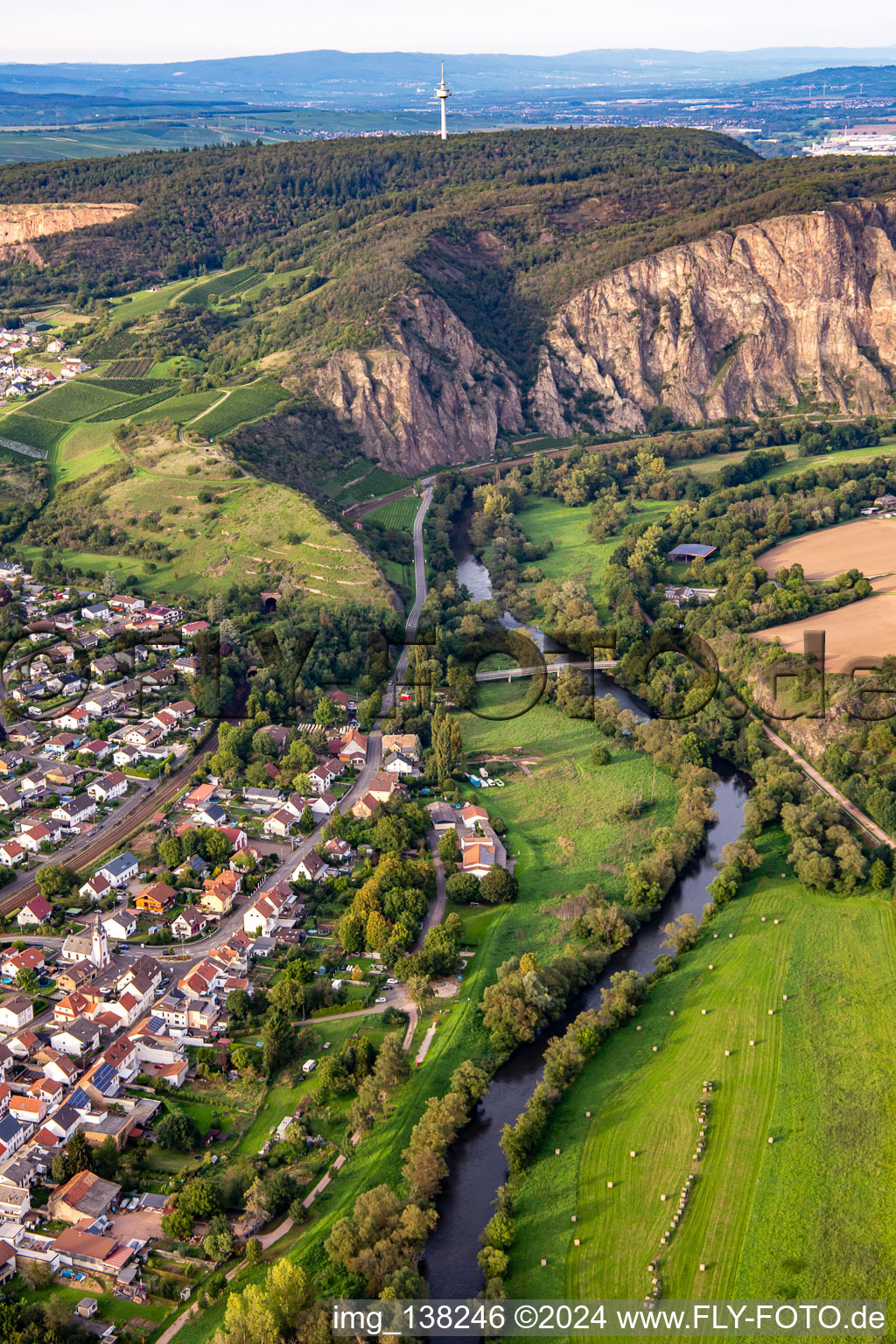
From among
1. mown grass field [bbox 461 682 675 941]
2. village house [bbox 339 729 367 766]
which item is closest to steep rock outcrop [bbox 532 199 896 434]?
mown grass field [bbox 461 682 675 941]

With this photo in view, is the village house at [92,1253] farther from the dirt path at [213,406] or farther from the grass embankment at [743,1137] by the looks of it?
the dirt path at [213,406]

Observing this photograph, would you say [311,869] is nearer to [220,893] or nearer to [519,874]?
[220,893]

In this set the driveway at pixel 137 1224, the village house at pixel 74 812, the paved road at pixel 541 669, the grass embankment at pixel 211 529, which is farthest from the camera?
the grass embankment at pixel 211 529

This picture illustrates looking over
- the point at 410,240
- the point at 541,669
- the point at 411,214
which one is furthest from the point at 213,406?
the point at 411,214

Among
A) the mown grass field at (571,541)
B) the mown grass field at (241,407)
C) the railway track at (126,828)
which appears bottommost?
the railway track at (126,828)

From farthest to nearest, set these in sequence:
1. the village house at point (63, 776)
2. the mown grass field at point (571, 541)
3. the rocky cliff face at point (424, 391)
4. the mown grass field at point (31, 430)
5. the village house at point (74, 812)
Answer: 1. the rocky cliff face at point (424, 391)
2. the mown grass field at point (31, 430)
3. the mown grass field at point (571, 541)
4. the village house at point (63, 776)
5. the village house at point (74, 812)

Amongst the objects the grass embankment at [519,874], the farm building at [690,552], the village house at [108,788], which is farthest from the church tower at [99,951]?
the farm building at [690,552]

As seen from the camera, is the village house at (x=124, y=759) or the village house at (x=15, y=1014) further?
the village house at (x=124, y=759)
